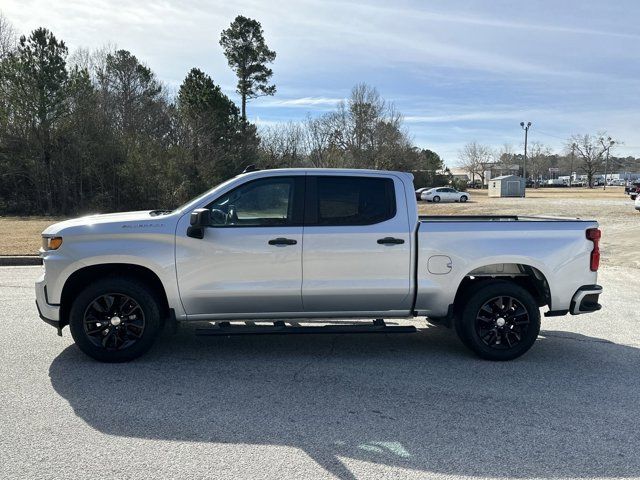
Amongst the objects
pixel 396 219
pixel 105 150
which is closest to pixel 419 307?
pixel 396 219

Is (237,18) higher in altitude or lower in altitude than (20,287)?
higher

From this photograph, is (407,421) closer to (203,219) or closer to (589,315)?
(203,219)

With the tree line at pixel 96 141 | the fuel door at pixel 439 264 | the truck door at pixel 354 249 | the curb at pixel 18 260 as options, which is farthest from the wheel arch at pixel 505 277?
the tree line at pixel 96 141

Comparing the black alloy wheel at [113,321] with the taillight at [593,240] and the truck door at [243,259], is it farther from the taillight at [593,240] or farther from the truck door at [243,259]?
the taillight at [593,240]

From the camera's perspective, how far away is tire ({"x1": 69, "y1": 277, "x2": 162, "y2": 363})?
201 inches

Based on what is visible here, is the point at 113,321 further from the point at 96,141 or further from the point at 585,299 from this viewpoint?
the point at 96,141

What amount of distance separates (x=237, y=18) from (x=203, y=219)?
130 ft

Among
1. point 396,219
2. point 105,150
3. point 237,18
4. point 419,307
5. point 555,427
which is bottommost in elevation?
point 555,427

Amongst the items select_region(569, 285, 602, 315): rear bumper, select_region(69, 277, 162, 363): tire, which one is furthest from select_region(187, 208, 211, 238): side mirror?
select_region(569, 285, 602, 315): rear bumper

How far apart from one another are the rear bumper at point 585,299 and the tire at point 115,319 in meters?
4.27

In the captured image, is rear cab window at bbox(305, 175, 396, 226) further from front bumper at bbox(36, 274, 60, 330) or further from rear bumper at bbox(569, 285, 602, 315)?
front bumper at bbox(36, 274, 60, 330)

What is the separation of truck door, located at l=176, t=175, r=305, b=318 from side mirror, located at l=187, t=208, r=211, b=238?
0.21ft

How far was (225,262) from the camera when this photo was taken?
5.14 metres

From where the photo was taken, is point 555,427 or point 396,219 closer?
point 555,427
